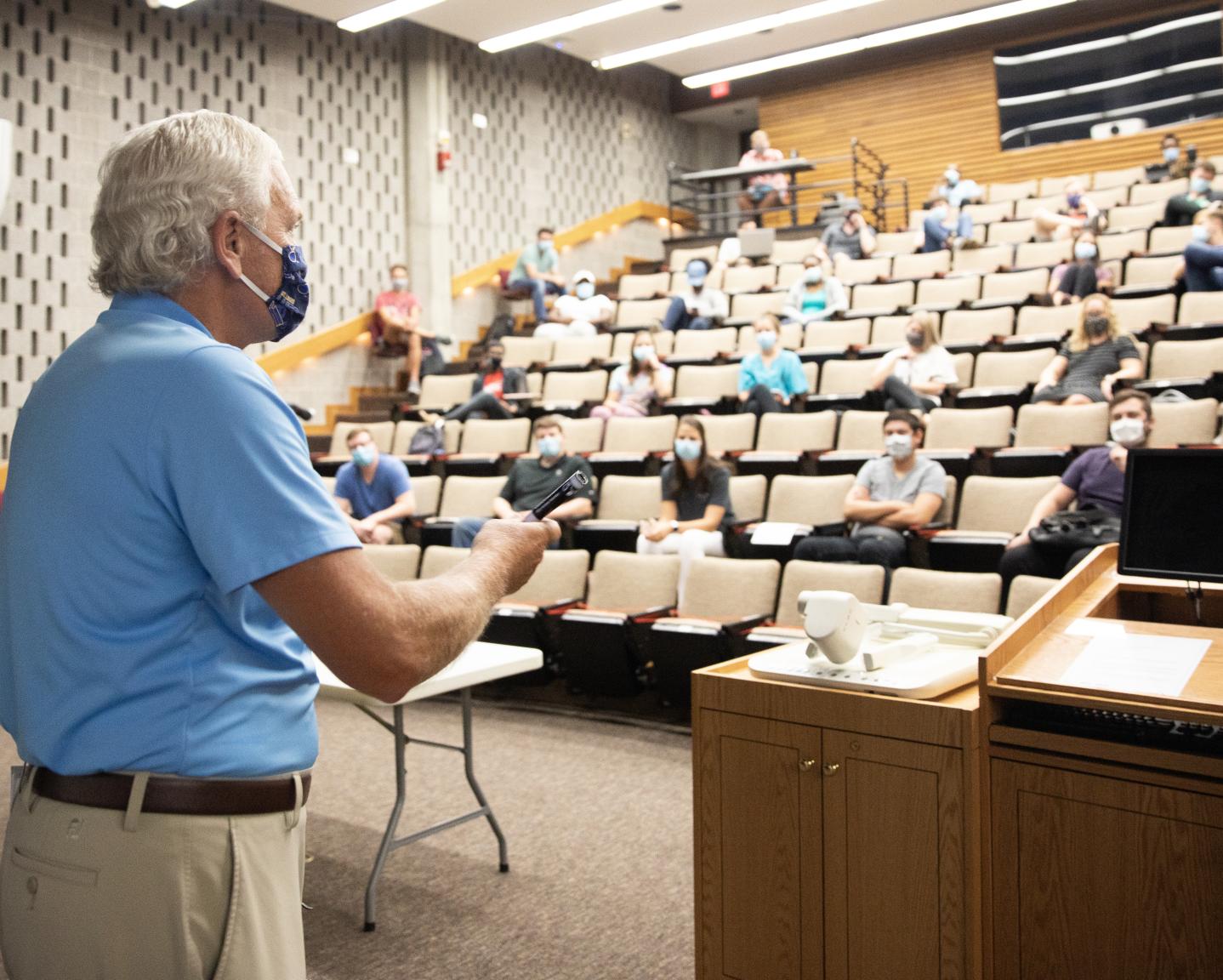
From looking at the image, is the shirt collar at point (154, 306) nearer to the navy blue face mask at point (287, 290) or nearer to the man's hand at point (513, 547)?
the navy blue face mask at point (287, 290)

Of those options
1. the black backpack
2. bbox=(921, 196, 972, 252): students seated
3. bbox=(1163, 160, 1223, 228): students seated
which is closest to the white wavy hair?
the black backpack

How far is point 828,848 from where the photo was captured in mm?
1709

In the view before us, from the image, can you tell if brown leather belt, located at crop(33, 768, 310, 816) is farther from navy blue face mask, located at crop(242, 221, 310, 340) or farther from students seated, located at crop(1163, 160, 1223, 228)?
students seated, located at crop(1163, 160, 1223, 228)

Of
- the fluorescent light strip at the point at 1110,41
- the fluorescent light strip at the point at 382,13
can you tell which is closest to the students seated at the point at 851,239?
the fluorescent light strip at the point at 382,13

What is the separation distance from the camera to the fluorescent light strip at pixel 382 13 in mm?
8133

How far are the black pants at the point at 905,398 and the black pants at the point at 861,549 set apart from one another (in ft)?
4.56

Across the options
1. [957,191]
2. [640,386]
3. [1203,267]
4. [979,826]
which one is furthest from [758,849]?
[957,191]

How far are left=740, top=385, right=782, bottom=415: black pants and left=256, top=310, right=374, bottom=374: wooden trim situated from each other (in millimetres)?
4151

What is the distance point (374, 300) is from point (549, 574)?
5.81 meters

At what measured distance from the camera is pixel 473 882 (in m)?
2.60

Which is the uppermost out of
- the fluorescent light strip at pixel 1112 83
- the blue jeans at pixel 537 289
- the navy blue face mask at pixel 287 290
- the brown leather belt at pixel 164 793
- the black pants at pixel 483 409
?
the fluorescent light strip at pixel 1112 83

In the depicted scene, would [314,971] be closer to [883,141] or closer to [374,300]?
[374,300]

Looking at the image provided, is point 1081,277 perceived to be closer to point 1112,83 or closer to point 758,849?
point 758,849

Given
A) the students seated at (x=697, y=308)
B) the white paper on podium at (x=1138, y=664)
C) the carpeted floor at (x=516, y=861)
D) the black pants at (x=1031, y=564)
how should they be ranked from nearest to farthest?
1. the white paper on podium at (x=1138, y=664)
2. the carpeted floor at (x=516, y=861)
3. the black pants at (x=1031, y=564)
4. the students seated at (x=697, y=308)
